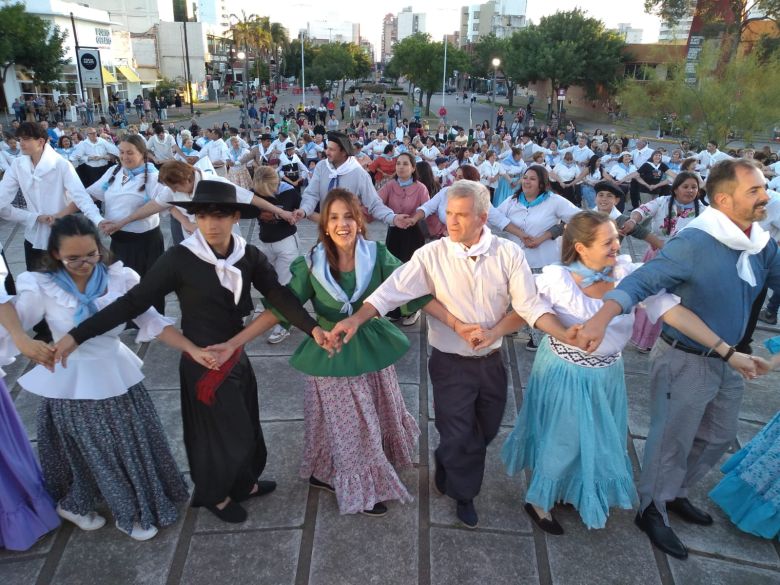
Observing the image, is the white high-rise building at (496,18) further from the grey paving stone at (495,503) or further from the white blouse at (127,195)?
the grey paving stone at (495,503)

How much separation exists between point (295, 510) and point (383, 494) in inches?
20.8

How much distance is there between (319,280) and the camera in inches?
116

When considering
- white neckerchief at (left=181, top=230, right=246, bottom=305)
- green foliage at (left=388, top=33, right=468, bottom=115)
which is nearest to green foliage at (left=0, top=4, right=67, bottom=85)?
green foliage at (left=388, top=33, right=468, bottom=115)

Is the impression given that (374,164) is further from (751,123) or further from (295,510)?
(751,123)

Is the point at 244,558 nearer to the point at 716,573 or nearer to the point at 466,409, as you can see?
the point at 466,409

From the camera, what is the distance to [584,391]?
2.87 metres

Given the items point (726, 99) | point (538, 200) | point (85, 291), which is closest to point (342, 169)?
point (538, 200)

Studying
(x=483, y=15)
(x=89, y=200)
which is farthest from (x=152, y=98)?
(x=483, y=15)

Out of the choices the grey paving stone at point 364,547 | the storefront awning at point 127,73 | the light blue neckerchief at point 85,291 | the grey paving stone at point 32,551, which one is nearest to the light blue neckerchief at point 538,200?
the grey paving stone at point 364,547

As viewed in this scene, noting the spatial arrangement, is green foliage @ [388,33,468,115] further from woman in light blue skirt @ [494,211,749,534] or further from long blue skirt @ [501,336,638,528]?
long blue skirt @ [501,336,638,528]

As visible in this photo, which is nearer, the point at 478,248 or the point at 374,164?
the point at 478,248

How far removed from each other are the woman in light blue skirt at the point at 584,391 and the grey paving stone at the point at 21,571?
263 centimetres

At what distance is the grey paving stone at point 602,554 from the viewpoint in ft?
9.25

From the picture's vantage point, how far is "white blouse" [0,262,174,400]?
8.55 feet
